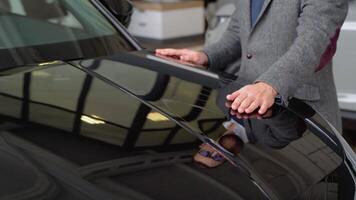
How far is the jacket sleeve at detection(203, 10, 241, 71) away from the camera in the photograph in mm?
2180

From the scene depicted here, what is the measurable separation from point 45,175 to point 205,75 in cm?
97

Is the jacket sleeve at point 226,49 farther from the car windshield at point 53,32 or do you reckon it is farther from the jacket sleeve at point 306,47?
the jacket sleeve at point 306,47

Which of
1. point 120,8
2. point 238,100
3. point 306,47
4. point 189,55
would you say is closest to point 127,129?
point 238,100

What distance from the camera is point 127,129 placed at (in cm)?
145

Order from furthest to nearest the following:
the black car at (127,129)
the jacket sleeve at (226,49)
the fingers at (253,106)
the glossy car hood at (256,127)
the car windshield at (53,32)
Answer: the jacket sleeve at (226,49), the car windshield at (53,32), the fingers at (253,106), the glossy car hood at (256,127), the black car at (127,129)

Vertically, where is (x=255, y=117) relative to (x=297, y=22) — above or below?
below

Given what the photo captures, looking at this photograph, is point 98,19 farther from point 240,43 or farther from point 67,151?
point 67,151

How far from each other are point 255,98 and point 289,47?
31cm

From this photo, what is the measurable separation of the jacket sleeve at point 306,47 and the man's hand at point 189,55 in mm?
513

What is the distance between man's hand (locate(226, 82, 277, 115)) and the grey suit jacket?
24 millimetres

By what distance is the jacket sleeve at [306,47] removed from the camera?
1.66m

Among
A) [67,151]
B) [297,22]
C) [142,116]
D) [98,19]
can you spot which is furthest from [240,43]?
[67,151]

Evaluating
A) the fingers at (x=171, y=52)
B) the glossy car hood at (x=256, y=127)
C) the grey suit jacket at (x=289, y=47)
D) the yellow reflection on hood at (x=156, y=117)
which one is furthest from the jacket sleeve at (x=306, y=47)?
the fingers at (x=171, y=52)

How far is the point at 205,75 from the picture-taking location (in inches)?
80.1
